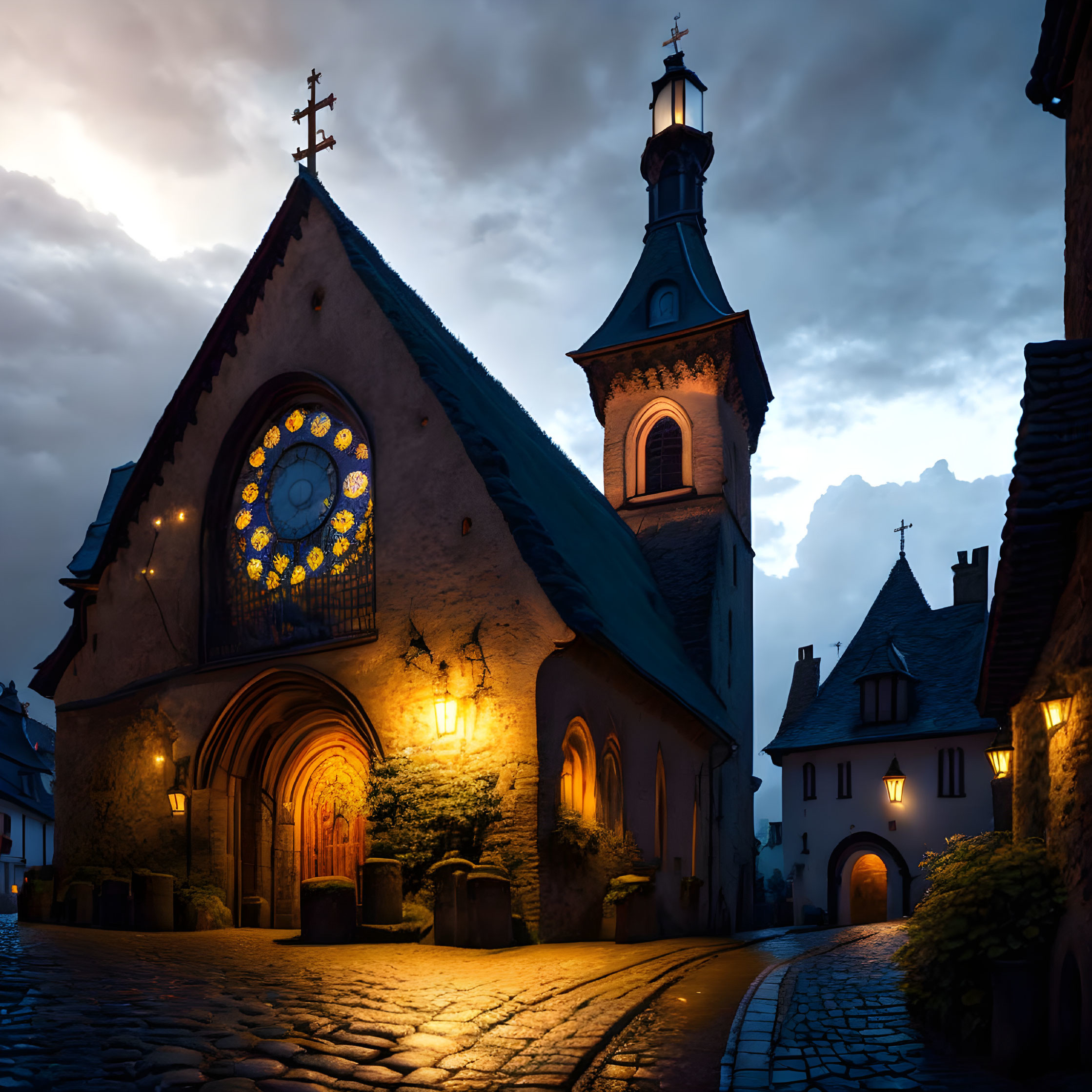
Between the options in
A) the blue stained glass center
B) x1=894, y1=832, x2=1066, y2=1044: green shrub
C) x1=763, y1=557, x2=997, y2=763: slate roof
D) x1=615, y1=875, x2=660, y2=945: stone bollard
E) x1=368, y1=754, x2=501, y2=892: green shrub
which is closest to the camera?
x1=894, y1=832, x2=1066, y2=1044: green shrub

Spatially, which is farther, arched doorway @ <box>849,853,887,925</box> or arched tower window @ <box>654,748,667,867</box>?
arched doorway @ <box>849,853,887,925</box>

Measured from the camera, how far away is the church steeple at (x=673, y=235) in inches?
1182

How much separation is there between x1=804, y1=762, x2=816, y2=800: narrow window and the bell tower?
2.03m

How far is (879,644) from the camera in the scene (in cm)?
3147

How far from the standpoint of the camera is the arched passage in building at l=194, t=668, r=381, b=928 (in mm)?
17016

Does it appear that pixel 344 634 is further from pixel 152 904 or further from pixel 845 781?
pixel 845 781

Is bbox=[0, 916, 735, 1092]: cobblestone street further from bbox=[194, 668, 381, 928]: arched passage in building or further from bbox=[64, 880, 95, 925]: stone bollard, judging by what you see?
bbox=[194, 668, 381, 928]: arched passage in building

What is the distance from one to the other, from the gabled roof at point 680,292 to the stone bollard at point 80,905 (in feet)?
64.2

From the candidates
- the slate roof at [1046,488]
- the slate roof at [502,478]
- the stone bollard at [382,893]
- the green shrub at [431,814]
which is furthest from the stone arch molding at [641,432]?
the slate roof at [1046,488]

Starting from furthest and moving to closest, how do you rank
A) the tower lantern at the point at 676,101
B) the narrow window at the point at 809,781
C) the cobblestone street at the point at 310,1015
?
the tower lantern at the point at 676,101
the narrow window at the point at 809,781
the cobblestone street at the point at 310,1015

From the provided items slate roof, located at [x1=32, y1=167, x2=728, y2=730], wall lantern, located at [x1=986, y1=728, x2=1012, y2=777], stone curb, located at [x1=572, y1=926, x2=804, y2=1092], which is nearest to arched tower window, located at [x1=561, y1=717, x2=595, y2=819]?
slate roof, located at [x1=32, y1=167, x2=728, y2=730]

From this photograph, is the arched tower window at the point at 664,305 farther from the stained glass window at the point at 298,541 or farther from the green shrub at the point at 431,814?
the green shrub at the point at 431,814

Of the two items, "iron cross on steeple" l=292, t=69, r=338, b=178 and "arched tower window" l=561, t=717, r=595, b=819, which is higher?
"iron cross on steeple" l=292, t=69, r=338, b=178

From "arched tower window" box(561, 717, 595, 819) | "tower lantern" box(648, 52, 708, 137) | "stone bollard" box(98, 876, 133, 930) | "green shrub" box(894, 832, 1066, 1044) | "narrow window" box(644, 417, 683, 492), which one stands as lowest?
"stone bollard" box(98, 876, 133, 930)
